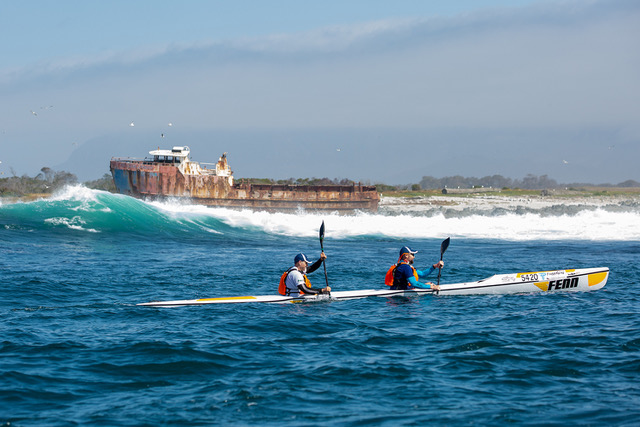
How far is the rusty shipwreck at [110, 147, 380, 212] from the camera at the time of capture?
38375 millimetres

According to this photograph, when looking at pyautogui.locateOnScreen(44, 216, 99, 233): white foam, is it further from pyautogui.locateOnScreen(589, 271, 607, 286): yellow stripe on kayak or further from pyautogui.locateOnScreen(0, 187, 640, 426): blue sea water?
pyautogui.locateOnScreen(589, 271, 607, 286): yellow stripe on kayak

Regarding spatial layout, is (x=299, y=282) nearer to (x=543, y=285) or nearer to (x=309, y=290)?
(x=309, y=290)

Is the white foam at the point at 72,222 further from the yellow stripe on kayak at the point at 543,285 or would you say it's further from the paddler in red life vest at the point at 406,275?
the yellow stripe on kayak at the point at 543,285

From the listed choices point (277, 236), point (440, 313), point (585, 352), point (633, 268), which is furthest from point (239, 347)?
point (277, 236)

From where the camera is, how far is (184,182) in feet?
127

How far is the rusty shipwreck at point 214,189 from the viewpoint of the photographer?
38375 mm

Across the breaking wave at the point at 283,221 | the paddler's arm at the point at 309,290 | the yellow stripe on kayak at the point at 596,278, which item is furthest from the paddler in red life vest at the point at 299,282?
the breaking wave at the point at 283,221

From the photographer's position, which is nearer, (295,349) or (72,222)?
(295,349)

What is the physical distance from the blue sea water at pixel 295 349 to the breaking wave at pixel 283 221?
26.0 feet

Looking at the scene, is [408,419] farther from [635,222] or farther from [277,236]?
[635,222]

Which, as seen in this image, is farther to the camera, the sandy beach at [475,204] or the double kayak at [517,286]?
the sandy beach at [475,204]

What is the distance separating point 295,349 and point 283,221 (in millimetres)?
27378

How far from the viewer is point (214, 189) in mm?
39531

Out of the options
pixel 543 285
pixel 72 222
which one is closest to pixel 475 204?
pixel 72 222
